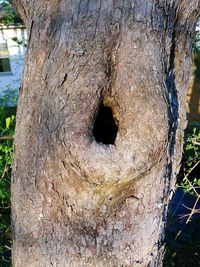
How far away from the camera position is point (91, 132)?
3.72 ft

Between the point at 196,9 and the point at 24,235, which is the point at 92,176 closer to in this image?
the point at 24,235

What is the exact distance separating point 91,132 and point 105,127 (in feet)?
0.50

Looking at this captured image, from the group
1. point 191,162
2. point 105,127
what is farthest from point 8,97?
point 105,127

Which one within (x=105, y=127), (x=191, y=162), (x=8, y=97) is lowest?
(x=191, y=162)

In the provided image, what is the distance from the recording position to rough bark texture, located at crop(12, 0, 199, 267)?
3.72 ft

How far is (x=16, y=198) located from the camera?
4.51 ft

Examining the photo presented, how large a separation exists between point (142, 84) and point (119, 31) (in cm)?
23

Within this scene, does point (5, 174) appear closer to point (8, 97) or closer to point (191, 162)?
point (8, 97)

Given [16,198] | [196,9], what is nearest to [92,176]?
[16,198]

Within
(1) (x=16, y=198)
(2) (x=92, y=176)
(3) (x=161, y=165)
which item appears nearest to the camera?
(2) (x=92, y=176)

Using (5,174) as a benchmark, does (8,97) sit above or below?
above

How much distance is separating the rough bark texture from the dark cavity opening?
0.11ft

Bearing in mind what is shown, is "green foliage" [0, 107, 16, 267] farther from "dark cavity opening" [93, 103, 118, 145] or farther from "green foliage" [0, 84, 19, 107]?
"dark cavity opening" [93, 103, 118, 145]

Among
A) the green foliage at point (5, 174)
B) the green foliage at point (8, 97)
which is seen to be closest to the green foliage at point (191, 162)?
the green foliage at point (5, 174)
